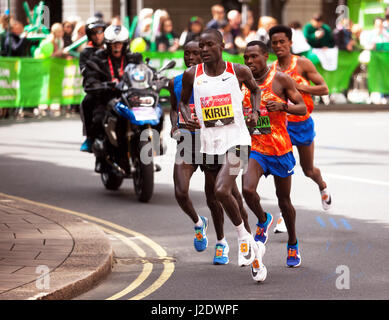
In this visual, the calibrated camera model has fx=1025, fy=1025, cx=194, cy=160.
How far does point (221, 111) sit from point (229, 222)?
8.96 ft

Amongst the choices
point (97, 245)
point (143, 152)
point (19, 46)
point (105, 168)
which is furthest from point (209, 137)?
point (19, 46)

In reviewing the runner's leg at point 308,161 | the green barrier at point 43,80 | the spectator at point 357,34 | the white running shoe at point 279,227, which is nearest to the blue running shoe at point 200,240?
the white running shoe at point 279,227

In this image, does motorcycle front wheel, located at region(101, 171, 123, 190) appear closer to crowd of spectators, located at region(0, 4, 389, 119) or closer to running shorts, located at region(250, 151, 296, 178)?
running shorts, located at region(250, 151, 296, 178)

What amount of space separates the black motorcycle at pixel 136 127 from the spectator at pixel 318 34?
1436 centimetres

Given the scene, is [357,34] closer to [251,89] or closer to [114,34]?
[114,34]

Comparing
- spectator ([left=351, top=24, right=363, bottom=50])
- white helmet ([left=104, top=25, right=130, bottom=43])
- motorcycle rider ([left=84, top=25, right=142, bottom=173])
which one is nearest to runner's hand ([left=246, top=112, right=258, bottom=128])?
motorcycle rider ([left=84, top=25, right=142, bottom=173])

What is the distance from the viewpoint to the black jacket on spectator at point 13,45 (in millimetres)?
22453

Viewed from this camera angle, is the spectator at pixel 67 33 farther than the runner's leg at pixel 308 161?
Yes

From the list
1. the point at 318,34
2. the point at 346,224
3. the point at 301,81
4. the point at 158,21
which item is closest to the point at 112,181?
the point at 346,224

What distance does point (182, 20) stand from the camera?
42.1m

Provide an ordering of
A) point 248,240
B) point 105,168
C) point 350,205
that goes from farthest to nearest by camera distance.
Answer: point 105,168, point 350,205, point 248,240

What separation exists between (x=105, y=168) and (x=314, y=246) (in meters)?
4.17

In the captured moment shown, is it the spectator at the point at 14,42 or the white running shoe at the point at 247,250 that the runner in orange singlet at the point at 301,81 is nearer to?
the white running shoe at the point at 247,250

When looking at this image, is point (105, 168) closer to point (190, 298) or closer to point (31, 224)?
point (31, 224)
